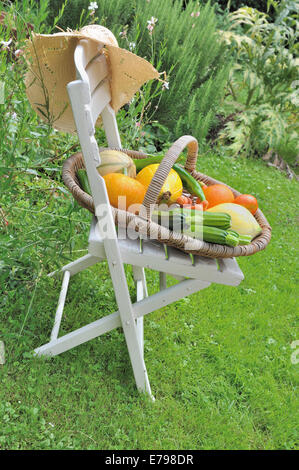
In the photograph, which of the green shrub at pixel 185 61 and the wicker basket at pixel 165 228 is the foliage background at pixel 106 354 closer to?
the wicker basket at pixel 165 228

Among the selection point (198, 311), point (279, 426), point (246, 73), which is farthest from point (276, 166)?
point (279, 426)

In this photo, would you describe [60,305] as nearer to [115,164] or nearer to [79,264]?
[79,264]

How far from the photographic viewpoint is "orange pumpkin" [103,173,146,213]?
1.52 m

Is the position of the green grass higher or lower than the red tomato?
lower

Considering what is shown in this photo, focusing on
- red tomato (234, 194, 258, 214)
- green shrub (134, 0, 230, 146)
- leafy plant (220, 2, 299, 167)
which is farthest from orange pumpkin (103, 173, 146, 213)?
leafy plant (220, 2, 299, 167)

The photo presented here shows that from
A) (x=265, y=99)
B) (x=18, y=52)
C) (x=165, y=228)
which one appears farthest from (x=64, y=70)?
(x=265, y=99)

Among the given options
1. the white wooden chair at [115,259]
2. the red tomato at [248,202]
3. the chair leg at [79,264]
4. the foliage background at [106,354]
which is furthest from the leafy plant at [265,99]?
the white wooden chair at [115,259]

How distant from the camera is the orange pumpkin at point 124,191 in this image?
1.52 meters

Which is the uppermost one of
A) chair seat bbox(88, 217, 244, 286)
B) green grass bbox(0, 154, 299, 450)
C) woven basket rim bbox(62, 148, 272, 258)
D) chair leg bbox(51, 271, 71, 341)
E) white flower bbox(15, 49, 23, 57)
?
white flower bbox(15, 49, 23, 57)

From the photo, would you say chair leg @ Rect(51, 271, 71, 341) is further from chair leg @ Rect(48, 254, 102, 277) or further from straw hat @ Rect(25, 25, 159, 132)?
straw hat @ Rect(25, 25, 159, 132)

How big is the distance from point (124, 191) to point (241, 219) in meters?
0.41

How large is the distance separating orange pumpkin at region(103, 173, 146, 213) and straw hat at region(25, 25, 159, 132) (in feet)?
1.13

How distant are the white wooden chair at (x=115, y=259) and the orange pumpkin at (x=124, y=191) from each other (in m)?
0.11

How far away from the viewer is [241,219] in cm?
154
